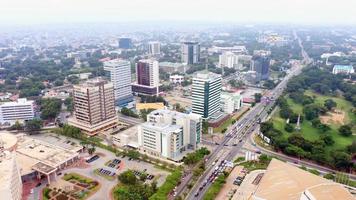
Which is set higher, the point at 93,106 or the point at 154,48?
the point at 154,48

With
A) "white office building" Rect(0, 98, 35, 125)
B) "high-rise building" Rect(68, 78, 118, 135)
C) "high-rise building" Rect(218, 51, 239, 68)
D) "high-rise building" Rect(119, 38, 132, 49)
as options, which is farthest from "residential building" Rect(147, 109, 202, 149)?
"high-rise building" Rect(119, 38, 132, 49)

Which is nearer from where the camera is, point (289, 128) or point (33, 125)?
point (33, 125)

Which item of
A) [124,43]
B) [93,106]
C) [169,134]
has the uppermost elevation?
[124,43]

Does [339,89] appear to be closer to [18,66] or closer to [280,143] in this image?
[280,143]

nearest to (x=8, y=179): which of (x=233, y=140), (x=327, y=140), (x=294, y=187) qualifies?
(x=294, y=187)

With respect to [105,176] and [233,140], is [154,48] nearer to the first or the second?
[233,140]

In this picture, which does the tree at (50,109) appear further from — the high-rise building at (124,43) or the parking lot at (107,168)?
the high-rise building at (124,43)
